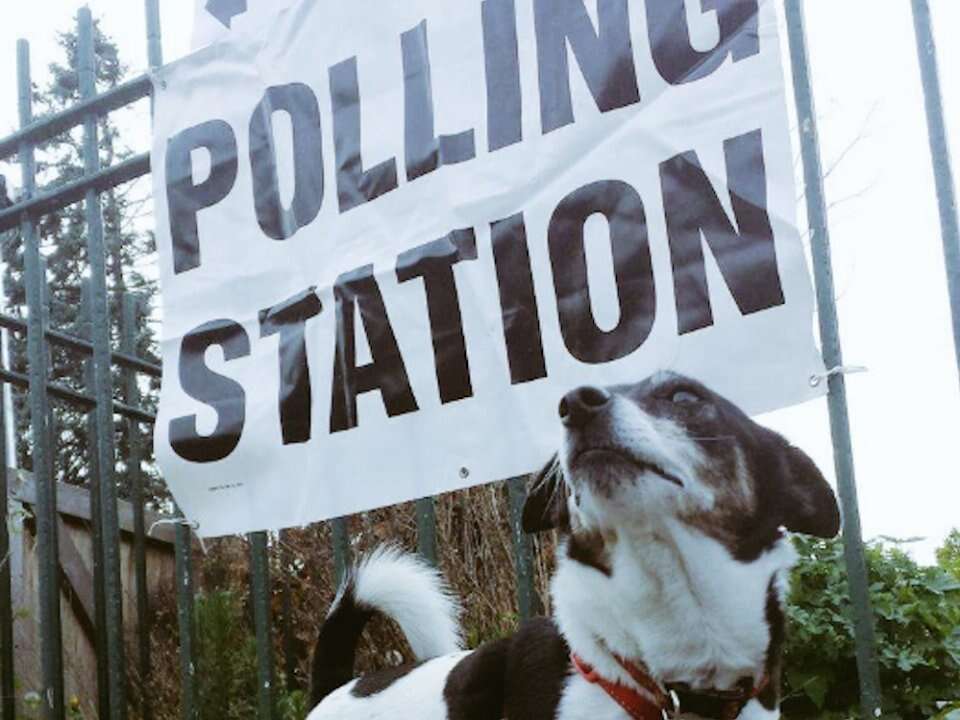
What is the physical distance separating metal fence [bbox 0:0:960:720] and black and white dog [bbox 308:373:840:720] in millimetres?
259

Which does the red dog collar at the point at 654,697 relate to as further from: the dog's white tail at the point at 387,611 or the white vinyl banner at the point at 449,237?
the dog's white tail at the point at 387,611

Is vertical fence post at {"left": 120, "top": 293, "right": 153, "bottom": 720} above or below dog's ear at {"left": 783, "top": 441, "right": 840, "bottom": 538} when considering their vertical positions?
above

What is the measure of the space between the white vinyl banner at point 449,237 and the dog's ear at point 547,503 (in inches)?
8.3

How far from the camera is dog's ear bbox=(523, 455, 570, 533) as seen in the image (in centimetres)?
203

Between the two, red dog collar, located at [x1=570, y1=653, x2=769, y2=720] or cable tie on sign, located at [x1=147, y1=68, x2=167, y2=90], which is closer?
red dog collar, located at [x1=570, y1=653, x2=769, y2=720]

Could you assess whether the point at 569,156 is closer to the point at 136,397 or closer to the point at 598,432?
the point at 598,432

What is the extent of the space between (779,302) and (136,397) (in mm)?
3264

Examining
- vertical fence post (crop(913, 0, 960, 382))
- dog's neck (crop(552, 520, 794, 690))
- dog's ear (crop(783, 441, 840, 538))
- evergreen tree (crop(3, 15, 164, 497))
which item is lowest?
dog's neck (crop(552, 520, 794, 690))

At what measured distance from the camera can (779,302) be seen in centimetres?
204

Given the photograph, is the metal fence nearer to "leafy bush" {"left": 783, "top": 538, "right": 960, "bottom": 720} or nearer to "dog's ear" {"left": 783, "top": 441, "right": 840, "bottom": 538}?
"dog's ear" {"left": 783, "top": 441, "right": 840, "bottom": 538}

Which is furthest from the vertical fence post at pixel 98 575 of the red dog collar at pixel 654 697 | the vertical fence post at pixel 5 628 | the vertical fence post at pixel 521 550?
the red dog collar at pixel 654 697

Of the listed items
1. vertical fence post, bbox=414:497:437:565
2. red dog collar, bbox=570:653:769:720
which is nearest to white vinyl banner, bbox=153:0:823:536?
vertical fence post, bbox=414:497:437:565

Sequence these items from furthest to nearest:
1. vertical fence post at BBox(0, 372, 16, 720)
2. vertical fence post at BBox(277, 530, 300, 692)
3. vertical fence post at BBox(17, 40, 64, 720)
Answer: vertical fence post at BBox(277, 530, 300, 692), vertical fence post at BBox(0, 372, 16, 720), vertical fence post at BBox(17, 40, 64, 720)

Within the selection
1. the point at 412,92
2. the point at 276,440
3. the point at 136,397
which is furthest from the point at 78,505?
the point at 412,92
